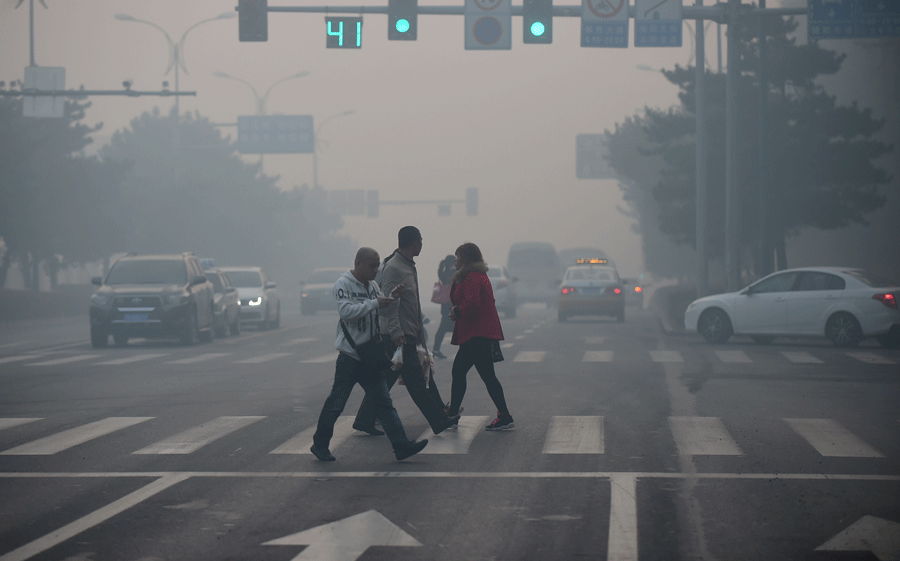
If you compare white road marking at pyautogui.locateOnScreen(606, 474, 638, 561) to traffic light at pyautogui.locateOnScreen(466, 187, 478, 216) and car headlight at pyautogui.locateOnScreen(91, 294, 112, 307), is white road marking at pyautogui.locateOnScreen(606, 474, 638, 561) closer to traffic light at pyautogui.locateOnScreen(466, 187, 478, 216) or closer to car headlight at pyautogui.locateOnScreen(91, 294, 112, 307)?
car headlight at pyautogui.locateOnScreen(91, 294, 112, 307)

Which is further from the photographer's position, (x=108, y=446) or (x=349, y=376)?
(x=108, y=446)

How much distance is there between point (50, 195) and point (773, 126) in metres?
27.4

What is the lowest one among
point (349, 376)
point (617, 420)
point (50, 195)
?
point (617, 420)

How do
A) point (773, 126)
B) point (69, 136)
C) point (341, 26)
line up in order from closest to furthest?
point (341, 26)
point (773, 126)
point (69, 136)

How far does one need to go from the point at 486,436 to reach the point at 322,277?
112ft

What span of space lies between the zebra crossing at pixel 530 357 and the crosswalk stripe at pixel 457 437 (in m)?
7.88

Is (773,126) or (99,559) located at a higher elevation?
(773,126)

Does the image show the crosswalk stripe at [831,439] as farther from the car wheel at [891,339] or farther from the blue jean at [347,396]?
the car wheel at [891,339]

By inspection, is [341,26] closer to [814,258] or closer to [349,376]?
[349,376]

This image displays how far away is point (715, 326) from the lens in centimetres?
2312

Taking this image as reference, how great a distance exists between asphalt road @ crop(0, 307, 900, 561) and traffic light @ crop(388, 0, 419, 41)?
7541mm

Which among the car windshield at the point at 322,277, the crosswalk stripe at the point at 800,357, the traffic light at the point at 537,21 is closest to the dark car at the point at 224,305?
the traffic light at the point at 537,21

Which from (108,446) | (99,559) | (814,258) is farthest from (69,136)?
(99,559)

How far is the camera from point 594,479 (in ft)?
25.8
